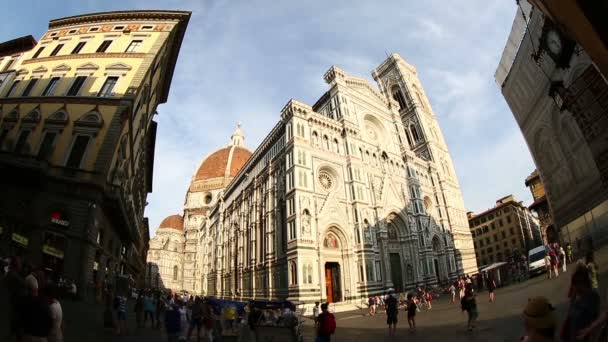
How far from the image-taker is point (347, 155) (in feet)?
102

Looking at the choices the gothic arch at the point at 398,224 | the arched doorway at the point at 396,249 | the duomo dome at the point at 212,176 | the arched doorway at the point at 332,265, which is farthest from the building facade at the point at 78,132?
the duomo dome at the point at 212,176

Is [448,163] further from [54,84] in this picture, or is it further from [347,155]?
[54,84]

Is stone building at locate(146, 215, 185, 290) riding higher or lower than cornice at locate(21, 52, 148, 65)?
lower

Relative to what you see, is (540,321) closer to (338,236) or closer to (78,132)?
(78,132)

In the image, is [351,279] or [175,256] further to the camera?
[175,256]

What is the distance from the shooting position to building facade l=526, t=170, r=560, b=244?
147 ft

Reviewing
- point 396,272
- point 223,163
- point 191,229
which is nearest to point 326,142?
point 396,272

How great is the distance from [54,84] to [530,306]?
2467 centimetres

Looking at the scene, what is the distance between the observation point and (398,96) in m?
53.7

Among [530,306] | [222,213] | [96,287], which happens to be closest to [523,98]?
[530,306]

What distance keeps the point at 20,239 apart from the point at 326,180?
74.5 feet

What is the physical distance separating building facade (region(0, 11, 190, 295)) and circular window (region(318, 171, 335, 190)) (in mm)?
16755

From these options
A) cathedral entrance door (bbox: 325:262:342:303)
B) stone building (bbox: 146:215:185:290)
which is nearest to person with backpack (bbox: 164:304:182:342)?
cathedral entrance door (bbox: 325:262:342:303)

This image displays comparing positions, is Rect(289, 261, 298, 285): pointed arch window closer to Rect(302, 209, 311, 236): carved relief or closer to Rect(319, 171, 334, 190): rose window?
Rect(302, 209, 311, 236): carved relief
